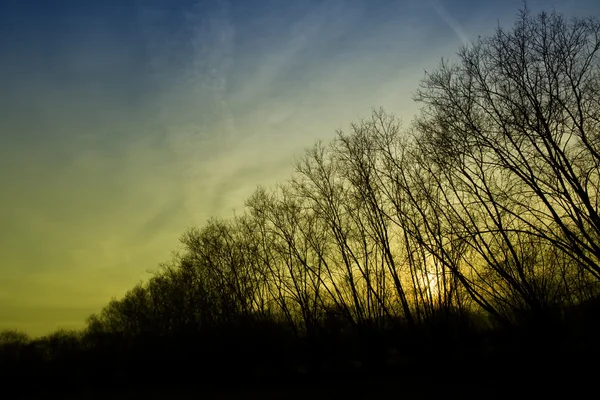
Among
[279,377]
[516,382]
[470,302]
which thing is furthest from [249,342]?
[516,382]

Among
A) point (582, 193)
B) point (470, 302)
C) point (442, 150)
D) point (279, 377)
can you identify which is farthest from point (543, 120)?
point (279, 377)

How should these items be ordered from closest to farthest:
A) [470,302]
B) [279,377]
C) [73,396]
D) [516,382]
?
[516,382], [470,302], [279,377], [73,396]

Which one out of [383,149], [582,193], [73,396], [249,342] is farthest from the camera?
[73,396]

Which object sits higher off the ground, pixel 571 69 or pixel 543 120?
pixel 571 69

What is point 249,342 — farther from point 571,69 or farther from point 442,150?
point 571,69

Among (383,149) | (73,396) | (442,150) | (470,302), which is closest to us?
(442,150)

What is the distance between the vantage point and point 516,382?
539 inches

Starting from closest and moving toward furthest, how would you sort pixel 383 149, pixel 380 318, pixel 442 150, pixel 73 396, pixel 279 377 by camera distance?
pixel 442 150 → pixel 383 149 → pixel 380 318 → pixel 279 377 → pixel 73 396

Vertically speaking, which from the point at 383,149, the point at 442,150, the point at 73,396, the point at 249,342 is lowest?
the point at 73,396

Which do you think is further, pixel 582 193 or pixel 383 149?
pixel 383 149

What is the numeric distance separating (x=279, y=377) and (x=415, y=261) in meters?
11.3

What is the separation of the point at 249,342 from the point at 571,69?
21.9m

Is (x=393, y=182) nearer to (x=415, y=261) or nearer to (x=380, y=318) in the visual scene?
(x=415, y=261)

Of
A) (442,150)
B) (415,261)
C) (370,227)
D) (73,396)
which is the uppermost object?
(442,150)
